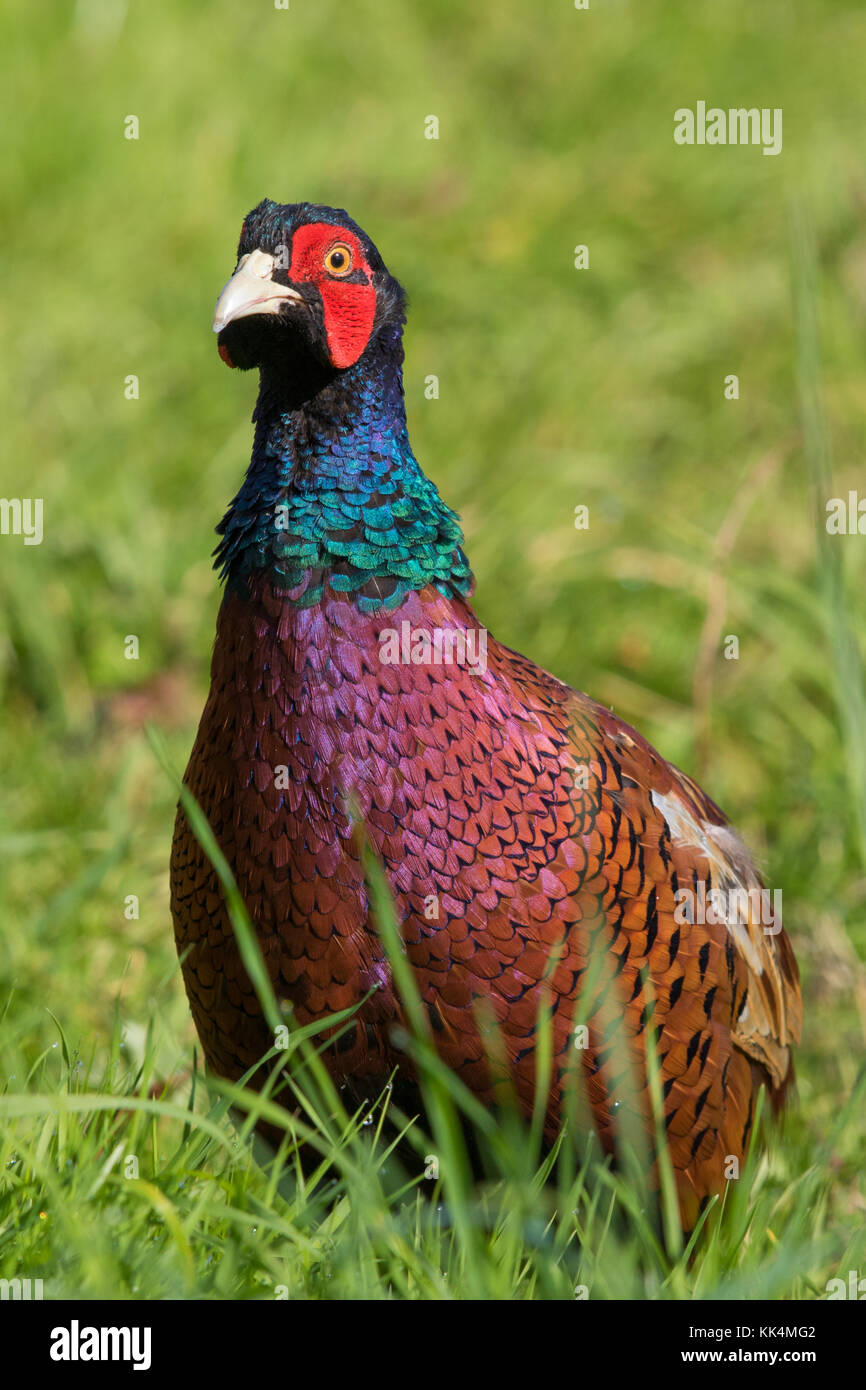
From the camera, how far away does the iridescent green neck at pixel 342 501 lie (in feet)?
8.46

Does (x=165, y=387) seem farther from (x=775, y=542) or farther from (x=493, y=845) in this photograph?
(x=493, y=845)

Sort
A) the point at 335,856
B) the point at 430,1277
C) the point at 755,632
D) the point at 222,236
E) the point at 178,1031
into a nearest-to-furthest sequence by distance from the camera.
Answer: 1. the point at 430,1277
2. the point at 335,856
3. the point at 178,1031
4. the point at 755,632
5. the point at 222,236

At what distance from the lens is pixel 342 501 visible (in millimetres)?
2586

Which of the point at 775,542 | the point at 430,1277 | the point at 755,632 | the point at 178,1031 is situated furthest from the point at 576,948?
the point at 775,542

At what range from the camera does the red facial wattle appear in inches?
102

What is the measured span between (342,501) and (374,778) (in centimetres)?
51

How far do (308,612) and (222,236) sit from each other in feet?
14.9

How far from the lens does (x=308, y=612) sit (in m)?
2.57

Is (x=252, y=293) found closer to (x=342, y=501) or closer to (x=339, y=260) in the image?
(x=339, y=260)

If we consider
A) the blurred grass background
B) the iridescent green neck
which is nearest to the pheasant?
the iridescent green neck

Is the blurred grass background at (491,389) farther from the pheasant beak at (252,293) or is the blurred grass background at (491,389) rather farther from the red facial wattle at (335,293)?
the pheasant beak at (252,293)

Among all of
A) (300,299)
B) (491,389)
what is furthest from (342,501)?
(491,389)

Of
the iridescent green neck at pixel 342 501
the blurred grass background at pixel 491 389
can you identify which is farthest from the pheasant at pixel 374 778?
the blurred grass background at pixel 491 389

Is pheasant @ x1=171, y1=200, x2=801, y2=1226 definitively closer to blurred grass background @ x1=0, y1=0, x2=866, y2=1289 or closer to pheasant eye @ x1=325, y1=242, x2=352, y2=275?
pheasant eye @ x1=325, y1=242, x2=352, y2=275
